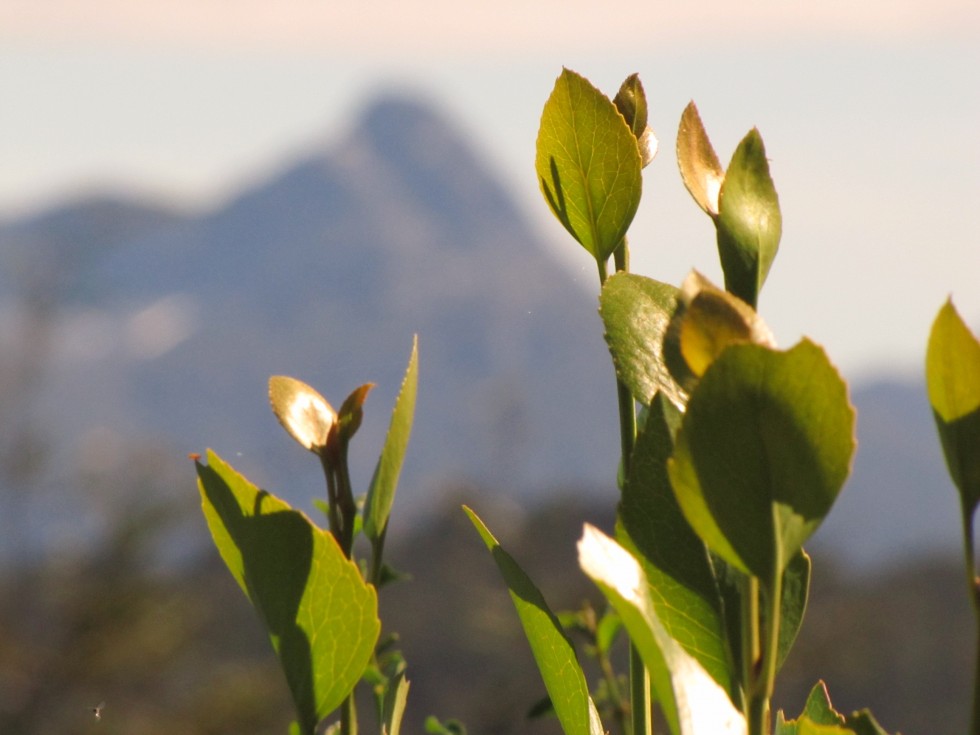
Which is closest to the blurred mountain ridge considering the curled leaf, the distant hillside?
the distant hillside

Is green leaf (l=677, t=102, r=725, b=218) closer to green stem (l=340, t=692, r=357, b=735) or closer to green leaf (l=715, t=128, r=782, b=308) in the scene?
green leaf (l=715, t=128, r=782, b=308)

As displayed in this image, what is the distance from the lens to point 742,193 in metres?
0.31

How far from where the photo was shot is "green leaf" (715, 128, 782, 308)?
31 centimetres

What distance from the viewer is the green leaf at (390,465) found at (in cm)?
32

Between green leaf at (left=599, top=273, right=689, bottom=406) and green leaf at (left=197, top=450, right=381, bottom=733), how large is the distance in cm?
9

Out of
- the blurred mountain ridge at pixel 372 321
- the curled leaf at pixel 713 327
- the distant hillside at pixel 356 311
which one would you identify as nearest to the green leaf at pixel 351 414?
the curled leaf at pixel 713 327

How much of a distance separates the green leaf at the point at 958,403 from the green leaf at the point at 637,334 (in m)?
0.07

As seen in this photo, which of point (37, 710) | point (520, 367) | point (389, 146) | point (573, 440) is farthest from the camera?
point (389, 146)

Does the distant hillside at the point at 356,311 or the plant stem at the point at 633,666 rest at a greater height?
the plant stem at the point at 633,666

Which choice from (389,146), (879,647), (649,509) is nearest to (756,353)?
(649,509)

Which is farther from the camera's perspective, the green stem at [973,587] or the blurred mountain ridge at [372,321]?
the blurred mountain ridge at [372,321]

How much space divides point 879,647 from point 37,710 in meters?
8.57

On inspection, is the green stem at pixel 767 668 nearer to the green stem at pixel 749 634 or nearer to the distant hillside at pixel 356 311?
the green stem at pixel 749 634

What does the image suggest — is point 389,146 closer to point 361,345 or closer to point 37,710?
point 361,345
